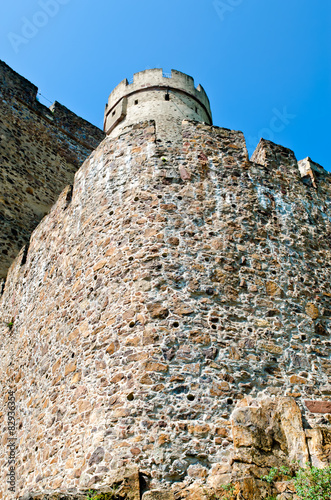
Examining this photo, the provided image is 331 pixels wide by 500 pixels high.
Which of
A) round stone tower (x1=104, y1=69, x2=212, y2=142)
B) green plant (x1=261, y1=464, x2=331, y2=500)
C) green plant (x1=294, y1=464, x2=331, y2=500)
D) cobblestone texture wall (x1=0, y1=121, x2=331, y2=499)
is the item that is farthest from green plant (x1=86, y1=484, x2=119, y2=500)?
round stone tower (x1=104, y1=69, x2=212, y2=142)

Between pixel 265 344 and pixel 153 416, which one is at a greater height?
pixel 265 344

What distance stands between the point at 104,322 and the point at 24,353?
2886mm

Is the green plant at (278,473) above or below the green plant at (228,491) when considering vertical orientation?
above

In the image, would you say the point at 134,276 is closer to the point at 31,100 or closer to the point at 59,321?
the point at 59,321

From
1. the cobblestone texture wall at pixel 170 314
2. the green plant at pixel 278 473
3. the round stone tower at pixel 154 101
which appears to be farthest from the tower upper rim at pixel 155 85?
the green plant at pixel 278 473

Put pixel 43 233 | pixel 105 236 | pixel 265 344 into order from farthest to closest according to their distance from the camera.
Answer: pixel 43 233 → pixel 105 236 → pixel 265 344

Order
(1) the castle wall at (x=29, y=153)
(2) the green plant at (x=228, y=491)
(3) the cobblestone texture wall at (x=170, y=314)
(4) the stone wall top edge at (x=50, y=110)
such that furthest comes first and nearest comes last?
(4) the stone wall top edge at (x=50, y=110) < (1) the castle wall at (x=29, y=153) < (3) the cobblestone texture wall at (x=170, y=314) < (2) the green plant at (x=228, y=491)

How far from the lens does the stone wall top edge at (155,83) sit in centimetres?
970

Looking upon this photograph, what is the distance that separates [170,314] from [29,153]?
367 inches

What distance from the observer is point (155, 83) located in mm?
9672

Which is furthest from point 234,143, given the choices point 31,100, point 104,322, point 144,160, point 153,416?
point 31,100

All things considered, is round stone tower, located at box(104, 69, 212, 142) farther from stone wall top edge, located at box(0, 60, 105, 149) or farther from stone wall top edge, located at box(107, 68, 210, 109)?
stone wall top edge, located at box(0, 60, 105, 149)

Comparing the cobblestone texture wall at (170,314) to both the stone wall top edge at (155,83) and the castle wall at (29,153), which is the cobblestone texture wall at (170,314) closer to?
the stone wall top edge at (155,83)

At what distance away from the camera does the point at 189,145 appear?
25.8 ft
